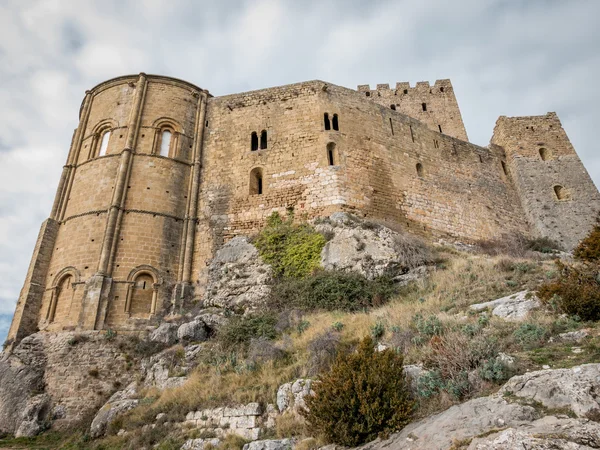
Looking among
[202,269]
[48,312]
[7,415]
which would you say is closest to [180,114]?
[202,269]

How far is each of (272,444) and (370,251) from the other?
7579mm

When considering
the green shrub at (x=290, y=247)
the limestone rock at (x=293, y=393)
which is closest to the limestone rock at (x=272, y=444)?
the limestone rock at (x=293, y=393)

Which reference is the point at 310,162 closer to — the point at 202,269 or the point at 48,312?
the point at 202,269

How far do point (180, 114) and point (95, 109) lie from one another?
147 inches

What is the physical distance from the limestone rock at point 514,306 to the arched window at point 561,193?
14838mm

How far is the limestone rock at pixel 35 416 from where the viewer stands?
1075cm

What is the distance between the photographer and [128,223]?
48.5 feet

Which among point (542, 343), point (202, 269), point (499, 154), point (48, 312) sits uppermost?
point (499, 154)

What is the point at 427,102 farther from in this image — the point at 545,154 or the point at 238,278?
the point at 238,278

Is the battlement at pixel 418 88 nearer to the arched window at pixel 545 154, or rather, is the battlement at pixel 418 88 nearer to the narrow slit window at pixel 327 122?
the arched window at pixel 545 154

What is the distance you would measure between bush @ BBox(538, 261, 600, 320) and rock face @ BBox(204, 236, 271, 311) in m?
7.85

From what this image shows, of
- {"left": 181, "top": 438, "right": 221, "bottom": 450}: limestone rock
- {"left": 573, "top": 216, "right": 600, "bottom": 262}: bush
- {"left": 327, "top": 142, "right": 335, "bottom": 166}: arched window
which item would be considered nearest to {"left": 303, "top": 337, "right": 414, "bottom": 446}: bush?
{"left": 181, "top": 438, "right": 221, "bottom": 450}: limestone rock

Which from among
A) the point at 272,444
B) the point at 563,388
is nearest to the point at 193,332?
the point at 272,444

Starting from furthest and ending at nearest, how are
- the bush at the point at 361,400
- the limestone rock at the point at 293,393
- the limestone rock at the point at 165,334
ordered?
the limestone rock at the point at 165,334
the limestone rock at the point at 293,393
the bush at the point at 361,400
